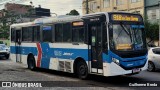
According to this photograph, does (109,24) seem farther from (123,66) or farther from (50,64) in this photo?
(50,64)

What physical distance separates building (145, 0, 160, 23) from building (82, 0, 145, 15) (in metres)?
0.96

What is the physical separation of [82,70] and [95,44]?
5.07 feet

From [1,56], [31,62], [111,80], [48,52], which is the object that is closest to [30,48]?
→ [31,62]

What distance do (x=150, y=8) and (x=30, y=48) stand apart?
121 ft

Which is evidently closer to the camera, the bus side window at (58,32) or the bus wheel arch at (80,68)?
the bus wheel arch at (80,68)

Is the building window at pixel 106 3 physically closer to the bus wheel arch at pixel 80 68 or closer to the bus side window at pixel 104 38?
the bus wheel arch at pixel 80 68

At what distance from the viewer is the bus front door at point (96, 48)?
1313 cm

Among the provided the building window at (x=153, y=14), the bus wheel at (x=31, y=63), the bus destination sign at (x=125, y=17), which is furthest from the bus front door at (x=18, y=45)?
the building window at (x=153, y=14)

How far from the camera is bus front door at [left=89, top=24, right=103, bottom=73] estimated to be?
1313 cm

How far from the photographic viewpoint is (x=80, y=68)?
1444 centimetres

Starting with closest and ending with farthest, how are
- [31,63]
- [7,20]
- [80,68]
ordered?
1. [80,68]
2. [31,63]
3. [7,20]

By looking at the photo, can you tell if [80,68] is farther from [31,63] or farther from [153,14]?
[153,14]

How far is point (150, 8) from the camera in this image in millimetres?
52250

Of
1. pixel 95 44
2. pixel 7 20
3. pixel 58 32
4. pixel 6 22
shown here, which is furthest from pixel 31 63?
pixel 7 20
